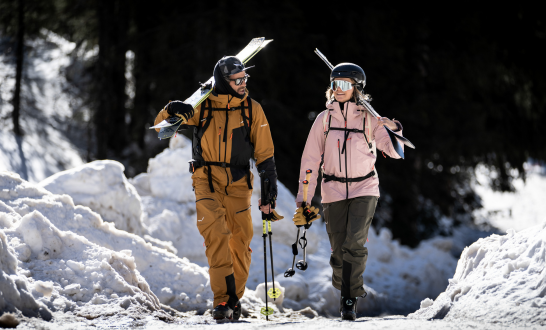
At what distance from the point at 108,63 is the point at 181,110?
8533 mm

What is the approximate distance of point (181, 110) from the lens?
5062 millimetres

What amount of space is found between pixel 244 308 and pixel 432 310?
1966mm

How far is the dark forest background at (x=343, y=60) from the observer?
41.3 ft

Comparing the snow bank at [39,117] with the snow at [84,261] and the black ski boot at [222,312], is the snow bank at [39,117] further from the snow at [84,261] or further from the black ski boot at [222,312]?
the black ski boot at [222,312]

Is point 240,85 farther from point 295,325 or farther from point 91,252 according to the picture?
point 295,325

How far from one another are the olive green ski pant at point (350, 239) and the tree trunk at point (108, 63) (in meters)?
8.37

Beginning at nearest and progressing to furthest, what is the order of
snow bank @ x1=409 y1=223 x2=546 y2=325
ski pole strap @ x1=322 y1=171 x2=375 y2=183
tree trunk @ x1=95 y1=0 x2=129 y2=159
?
1. snow bank @ x1=409 y1=223 x2=546 y2=325
2. ski pole strap @ x1=322 y1=171 x2=375 y2=183
3. tree trunk @ x1=95 y1=0 x2=129 y2=159

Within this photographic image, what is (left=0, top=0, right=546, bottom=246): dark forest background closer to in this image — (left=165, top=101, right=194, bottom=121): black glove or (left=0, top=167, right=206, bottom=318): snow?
(left=0, top=167, right=206, bottom=318): snow

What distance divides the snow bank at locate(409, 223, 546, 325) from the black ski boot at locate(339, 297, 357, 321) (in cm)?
57

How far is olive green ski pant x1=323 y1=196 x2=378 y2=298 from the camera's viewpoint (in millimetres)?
5219

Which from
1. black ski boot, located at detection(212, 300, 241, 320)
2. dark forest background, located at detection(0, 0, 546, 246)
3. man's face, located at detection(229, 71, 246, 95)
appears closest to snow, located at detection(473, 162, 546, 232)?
dark forest background, located at detection(0, 0, 546, 246)

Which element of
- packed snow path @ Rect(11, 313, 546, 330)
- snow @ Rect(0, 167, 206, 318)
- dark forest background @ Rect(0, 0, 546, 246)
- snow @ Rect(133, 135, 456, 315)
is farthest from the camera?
dark forest background @ Rect(0, 0, 546, 246)

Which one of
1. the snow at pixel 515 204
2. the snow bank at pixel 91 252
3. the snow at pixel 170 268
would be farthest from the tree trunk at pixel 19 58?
the snow at pixel 515 204

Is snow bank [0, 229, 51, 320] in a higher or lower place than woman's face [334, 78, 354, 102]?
lower
